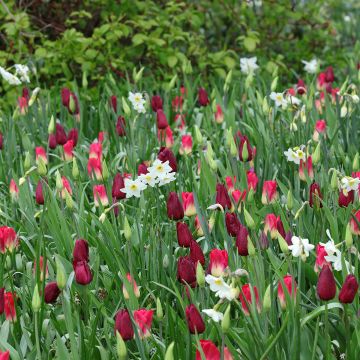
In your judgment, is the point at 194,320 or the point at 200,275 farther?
the point at 200,275

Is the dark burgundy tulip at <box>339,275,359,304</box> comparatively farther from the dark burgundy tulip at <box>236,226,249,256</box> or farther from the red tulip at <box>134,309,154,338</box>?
the red tulip at <box>134,309,154,338</box>

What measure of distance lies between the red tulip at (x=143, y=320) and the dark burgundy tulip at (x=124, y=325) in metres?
0.09

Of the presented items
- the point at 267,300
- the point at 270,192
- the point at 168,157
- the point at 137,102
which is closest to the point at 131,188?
the point at 168,157

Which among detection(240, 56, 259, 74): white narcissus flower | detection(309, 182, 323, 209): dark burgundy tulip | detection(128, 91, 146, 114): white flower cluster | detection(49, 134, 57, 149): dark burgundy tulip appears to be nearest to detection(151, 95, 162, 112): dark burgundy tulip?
detection(128, 91, 146, 114): white flower cluster

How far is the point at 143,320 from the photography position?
1.86 meters

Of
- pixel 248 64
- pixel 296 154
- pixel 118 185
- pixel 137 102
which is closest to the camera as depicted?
pixel 118 185

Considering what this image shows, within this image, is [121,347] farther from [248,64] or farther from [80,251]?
[248,64]

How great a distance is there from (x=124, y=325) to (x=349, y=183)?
86 cm

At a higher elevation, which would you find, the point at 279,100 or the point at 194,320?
the point at 194,320

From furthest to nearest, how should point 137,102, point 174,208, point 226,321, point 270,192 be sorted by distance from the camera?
point 137,102 < point 270,192 < point 174,208 < point 226,321

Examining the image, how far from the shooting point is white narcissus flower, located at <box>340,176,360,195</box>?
2.31 metres

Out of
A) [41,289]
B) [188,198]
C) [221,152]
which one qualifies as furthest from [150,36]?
[41,289]

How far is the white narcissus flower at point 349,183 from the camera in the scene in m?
2.31

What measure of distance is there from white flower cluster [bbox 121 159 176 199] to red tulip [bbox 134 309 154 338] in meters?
0.60
